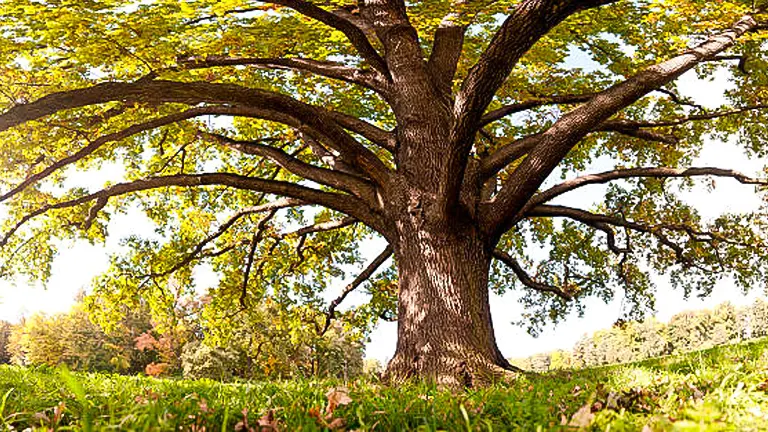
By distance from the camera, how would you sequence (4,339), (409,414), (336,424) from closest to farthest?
(336,424) < (409,414) < (4,339)

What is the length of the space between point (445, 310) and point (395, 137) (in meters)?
2.92

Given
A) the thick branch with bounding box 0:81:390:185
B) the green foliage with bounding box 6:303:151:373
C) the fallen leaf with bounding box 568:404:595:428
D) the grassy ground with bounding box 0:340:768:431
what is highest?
the green foliage with bounding box 6:303:151:373

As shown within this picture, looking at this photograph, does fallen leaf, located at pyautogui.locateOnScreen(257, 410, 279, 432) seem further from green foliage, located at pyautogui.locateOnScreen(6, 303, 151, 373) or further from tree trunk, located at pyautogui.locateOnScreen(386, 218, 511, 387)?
green foliage, located at pyautogui.locateOnScreen(6, 303, 151, 373)

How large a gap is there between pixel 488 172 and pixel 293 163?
3.07 m

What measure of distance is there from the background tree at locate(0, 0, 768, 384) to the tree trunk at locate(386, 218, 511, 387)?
0.03 m

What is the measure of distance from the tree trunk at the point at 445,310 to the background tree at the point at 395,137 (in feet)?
0.09

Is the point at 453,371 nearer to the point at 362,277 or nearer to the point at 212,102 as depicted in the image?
the point at 212,102

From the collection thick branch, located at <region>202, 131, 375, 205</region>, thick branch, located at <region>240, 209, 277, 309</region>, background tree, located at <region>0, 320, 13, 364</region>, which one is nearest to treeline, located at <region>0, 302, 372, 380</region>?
background tree, located at <region>0, 320, 13, 364</region>

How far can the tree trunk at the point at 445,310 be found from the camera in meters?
6.53

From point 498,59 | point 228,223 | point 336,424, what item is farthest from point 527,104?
point 336,424

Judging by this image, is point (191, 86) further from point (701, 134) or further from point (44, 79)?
point (701, 134)

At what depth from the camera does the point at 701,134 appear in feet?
45.8

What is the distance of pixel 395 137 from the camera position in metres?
8.62

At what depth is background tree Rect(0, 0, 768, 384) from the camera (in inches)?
275
